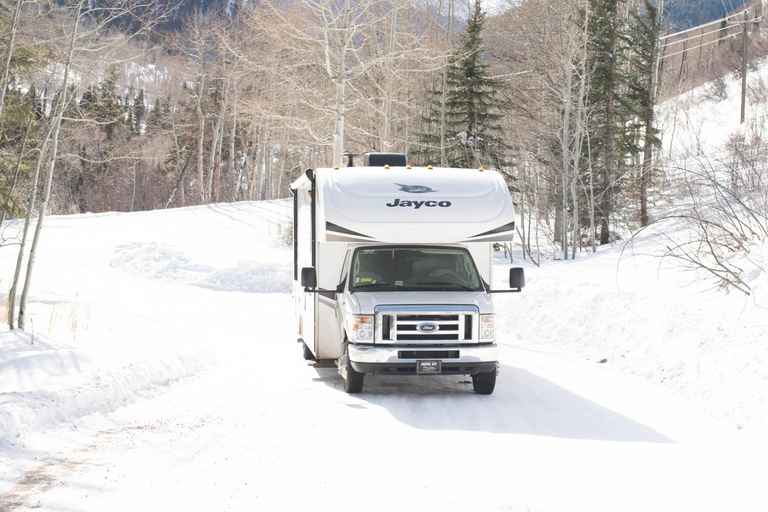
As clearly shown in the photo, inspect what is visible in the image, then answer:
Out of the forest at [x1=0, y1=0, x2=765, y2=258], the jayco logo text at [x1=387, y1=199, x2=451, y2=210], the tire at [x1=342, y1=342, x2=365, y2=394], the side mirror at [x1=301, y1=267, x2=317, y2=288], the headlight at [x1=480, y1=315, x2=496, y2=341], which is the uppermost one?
the forest at [x1=0, y1=0, x2=765, y2=258]

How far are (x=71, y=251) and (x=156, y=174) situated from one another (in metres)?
45.1

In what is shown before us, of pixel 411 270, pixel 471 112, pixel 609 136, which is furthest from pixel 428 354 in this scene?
pixel 471 112

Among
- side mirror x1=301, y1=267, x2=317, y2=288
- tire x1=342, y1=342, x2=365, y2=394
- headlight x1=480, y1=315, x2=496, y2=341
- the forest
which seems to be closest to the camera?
headlight x1=480, y1=315, x2=496, y2=341

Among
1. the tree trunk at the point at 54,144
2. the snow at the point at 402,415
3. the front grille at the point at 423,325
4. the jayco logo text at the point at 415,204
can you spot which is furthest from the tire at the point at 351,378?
the tree trunk at the point at 54,144

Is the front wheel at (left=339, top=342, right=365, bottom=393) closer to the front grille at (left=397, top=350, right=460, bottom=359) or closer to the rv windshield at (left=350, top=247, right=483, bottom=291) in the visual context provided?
the front grille at (left=397, top=350, right=460, bottom=359)

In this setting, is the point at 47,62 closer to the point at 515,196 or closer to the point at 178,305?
the point at 178,305

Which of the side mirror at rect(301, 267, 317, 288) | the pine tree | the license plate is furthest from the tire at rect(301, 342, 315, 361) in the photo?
the pine tree

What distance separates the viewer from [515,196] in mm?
37844

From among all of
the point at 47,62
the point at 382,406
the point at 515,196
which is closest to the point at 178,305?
the point at 47,62

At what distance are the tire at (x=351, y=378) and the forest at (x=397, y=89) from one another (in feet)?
13.7

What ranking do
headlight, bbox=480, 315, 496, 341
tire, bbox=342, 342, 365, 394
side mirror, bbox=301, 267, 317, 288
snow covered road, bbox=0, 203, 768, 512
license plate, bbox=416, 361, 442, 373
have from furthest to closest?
side mirror, bbox=301, 267, 317, 288, tire, bbox=342, 342, 365, 394, headlight, bbox=480, 315, 496, 341, license plate, bbox=416, 361, 442, 373, snow covered road, bbox=0, 203, 768, 512

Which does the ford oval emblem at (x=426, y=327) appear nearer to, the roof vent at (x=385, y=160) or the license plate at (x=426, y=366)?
the license plate at (x=426, y=366)

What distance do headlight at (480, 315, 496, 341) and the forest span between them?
437 centimetres

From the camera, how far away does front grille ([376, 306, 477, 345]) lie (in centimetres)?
912
